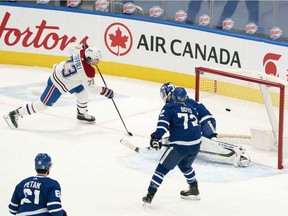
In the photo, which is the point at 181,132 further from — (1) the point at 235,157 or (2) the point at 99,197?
(1) the point at 235,157

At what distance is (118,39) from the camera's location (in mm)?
12758

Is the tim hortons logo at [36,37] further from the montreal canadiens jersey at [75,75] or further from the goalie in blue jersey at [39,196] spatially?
the goalie in blue jersey at [39,196]

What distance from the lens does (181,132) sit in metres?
7.08

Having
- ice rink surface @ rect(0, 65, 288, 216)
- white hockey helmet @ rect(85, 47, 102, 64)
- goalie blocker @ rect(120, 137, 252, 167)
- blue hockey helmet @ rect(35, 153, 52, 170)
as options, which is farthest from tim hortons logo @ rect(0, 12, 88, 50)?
blue hockey helmet @ rect(35, 153, 52, 170)

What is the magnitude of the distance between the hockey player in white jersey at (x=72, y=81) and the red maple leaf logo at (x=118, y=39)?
2604 mm

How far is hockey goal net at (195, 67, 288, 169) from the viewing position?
8625mm

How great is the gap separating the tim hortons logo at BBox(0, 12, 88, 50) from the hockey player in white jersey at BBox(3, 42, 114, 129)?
10.2 ft

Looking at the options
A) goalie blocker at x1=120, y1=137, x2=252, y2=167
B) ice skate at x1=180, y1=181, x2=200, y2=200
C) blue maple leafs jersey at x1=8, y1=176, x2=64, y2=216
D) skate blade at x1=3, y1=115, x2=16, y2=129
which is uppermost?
blue maple leafs jersey at x1=8, y1=176, x2=64, y2=216

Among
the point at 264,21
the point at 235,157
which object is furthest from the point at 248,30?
the point at 235,157

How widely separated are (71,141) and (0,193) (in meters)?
2.01

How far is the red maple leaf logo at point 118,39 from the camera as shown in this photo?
1270 centimetres

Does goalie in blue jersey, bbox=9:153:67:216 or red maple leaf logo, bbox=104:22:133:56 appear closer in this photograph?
goalie in blue jersey, bbox=9:153:67:216

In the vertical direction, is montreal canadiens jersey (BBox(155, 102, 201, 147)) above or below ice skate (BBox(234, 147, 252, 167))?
above

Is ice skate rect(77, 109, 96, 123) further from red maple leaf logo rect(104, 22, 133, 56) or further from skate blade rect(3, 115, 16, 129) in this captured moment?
red maple leaf logo rect(104, 22, 133, 56)
